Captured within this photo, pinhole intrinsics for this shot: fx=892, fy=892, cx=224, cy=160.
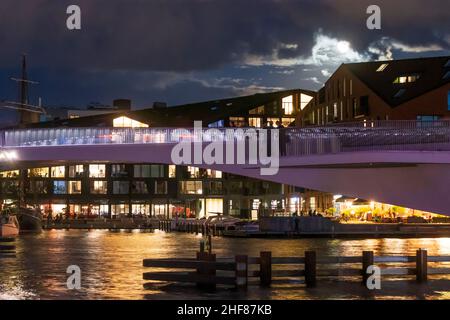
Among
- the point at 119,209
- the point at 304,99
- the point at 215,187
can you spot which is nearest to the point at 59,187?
the point at 119,209

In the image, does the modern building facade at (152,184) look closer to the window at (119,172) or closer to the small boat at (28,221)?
the window at (119,172)

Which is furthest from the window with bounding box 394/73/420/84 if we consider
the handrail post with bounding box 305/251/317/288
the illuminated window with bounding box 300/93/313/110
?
the handrail post with bounding box 305/251/317/288

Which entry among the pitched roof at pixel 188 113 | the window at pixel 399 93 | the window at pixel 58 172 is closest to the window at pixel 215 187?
the pitched roof at pixel 188 113

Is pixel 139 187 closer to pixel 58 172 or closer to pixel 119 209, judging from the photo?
pixel 119 209

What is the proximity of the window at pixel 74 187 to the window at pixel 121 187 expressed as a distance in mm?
5587

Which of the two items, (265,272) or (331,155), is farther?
(331,155)

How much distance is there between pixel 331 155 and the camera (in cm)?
4709

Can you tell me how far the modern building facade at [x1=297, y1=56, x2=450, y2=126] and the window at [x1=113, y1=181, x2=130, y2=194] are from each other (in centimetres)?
4044

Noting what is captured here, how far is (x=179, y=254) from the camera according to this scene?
53344 mm

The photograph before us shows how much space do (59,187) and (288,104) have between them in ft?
126

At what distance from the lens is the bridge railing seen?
4653cm

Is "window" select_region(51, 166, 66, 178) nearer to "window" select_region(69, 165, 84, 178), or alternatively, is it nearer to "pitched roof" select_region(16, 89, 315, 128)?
"window" select_region(69, 165, 84, 178)

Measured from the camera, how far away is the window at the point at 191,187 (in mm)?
141125
